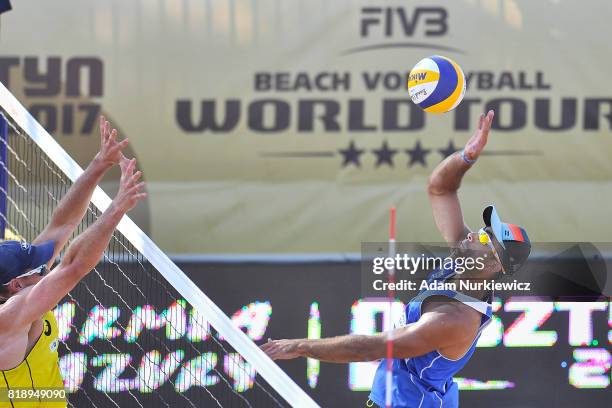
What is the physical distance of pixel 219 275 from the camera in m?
7.18

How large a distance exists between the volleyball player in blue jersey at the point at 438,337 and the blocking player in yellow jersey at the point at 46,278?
1.06 meters

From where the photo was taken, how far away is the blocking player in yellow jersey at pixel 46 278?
14.1 feet

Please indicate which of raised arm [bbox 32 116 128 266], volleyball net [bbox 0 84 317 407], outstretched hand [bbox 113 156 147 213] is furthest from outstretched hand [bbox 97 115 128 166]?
volleyball net [bbox 0 84 317 407]

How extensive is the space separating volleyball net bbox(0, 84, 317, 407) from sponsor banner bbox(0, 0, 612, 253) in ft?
1.04

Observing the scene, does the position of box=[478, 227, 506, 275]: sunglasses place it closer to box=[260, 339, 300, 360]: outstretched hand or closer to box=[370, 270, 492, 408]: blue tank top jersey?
box=[370, 270, 492, 408]: blue tank top jersey

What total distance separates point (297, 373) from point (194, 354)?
712 mm

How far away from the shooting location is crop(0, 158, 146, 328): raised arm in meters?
4.29

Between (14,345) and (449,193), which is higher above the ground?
(449,193)

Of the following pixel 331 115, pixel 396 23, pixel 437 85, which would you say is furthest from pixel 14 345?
pixel 396 23

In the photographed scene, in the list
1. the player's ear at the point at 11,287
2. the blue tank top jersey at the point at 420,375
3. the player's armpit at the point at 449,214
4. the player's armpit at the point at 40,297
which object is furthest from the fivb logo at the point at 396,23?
the player's armpit at the point at 40,297

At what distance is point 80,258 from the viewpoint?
4.29 metres

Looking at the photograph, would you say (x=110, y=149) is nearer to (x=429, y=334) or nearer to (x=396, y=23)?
(x=429, y=334)

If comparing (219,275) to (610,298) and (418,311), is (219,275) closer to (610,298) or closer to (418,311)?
(418,311)

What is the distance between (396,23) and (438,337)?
273 centimetres
